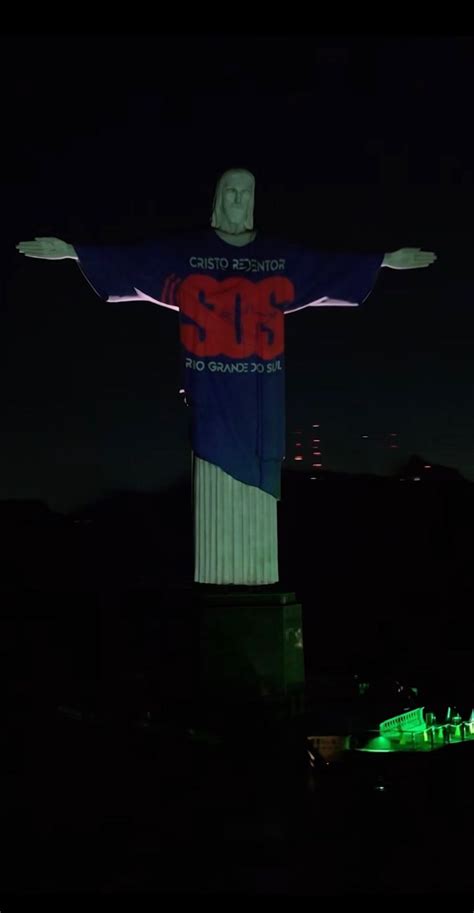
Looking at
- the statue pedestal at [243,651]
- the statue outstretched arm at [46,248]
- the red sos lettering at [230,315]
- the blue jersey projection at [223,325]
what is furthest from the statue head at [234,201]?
the statue pedestal at [243,651]

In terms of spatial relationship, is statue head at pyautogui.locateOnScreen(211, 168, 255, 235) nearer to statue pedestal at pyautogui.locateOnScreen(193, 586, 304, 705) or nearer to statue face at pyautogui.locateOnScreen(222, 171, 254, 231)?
statue face at pyautogui.locateOnScreen(222, 171, 254, 231)

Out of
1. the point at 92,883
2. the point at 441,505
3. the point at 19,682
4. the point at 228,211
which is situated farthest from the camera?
the point at 441,505

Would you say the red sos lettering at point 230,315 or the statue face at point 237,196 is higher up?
the statue face at point 237,196

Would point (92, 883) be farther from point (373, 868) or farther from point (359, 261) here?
point (359, 261)

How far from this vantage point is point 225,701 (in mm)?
6004

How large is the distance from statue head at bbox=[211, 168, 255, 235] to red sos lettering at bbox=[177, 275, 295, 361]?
1.25 feet

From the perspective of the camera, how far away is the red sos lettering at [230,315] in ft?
20.7

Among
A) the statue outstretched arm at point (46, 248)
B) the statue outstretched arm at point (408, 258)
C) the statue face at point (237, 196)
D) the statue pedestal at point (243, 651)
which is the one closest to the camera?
the statue pedestal at point (243, 651)

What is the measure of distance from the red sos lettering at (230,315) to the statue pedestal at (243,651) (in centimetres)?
164

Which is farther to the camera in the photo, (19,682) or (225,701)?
(19,682)

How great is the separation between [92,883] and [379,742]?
2.13m

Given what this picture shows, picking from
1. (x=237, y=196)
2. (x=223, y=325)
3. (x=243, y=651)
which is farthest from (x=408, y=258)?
(x=243, y=651)

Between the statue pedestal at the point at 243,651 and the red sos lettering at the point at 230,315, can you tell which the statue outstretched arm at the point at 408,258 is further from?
the statue pedestal at the point at 243,651

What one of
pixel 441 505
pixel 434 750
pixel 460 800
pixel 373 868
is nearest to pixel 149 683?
pixel 434 750
